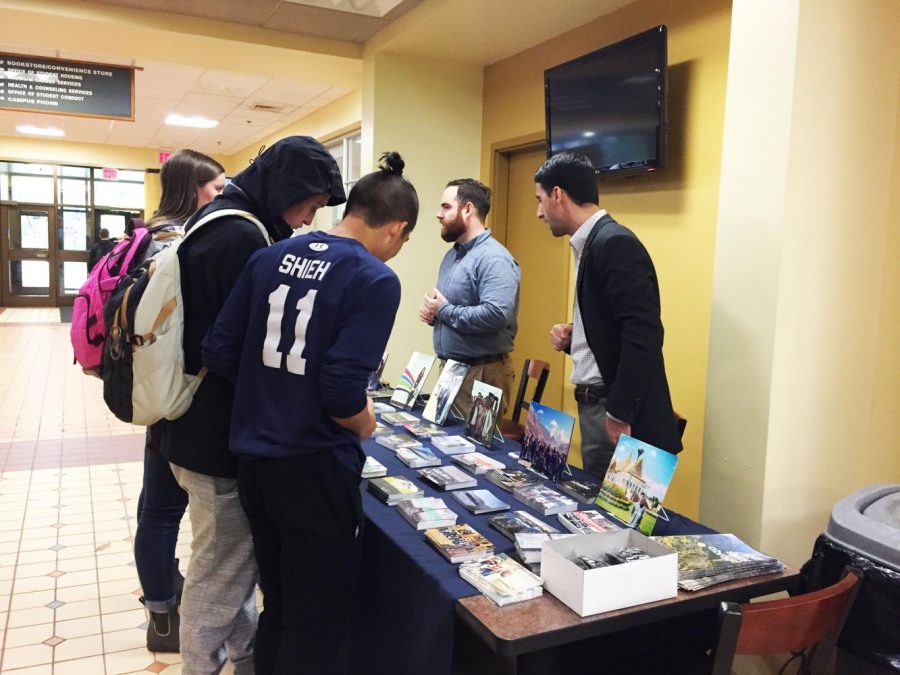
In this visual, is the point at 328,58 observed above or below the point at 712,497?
Answer: above

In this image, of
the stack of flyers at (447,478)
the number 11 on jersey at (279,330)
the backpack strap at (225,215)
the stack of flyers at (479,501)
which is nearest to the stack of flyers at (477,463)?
the stack of flyers at (447,478)

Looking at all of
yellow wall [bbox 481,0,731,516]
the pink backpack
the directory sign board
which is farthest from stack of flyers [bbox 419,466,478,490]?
the directory sign board

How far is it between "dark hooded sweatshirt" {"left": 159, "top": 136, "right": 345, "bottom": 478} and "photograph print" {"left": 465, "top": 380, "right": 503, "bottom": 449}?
36.8 inches

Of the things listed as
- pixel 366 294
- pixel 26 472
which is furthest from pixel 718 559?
pixel 26 472

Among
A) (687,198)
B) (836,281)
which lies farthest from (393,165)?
(687,198)

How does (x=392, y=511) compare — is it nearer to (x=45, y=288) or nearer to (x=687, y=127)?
(x=687, y=127)

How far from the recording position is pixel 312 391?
1.57 meters

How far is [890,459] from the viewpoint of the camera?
7.75 feet

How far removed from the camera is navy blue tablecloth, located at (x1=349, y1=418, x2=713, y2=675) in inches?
57.9

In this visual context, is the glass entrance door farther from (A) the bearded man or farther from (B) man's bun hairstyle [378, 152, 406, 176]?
(B) man's bun hairstyle [378, 152, 406, 176]

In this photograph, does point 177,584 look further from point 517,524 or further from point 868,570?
point 868,570

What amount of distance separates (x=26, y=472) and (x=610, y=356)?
12.5 feet

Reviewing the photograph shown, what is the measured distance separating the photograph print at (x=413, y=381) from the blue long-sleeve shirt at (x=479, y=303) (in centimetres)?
10

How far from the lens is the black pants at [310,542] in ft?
5.25
